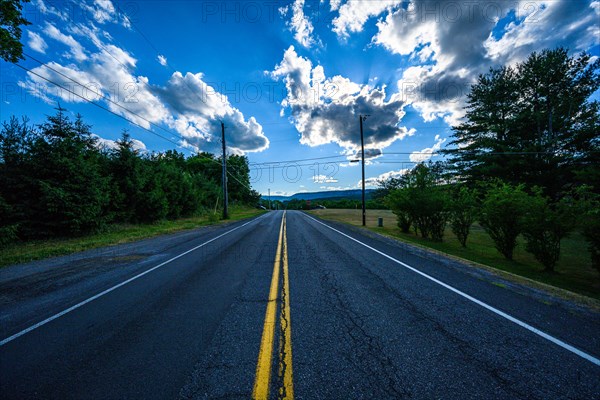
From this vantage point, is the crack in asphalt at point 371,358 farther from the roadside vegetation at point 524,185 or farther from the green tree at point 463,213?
the green tree at point 463,213

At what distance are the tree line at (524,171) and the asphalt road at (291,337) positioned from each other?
4692 mm

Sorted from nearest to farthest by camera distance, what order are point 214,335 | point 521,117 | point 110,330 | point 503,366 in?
point 503,366, point 214,335, point 110,330, point 521,117

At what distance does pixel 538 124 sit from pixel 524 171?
5334 mm

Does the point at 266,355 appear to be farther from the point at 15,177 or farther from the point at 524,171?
the point at 524,171

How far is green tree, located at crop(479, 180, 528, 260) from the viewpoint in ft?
28.2

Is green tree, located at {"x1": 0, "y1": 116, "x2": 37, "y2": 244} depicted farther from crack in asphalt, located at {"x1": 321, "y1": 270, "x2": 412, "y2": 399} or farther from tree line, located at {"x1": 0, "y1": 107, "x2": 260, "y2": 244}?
crack in asphalt, located at {"x1": 321, "y1": 270, "x2": 412, "y2": 399}

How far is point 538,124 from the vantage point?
20.8 metres

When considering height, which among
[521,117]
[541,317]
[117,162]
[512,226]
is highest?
[521,117]

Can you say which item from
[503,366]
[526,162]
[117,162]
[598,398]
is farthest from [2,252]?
[526,162]

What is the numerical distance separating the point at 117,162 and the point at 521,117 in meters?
36.9

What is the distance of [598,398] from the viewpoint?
2.00 meters

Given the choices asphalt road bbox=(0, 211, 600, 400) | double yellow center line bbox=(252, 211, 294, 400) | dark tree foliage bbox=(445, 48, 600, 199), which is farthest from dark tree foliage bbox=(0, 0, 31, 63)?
dark tree foliage bbox=(445, 48, 600, 199)

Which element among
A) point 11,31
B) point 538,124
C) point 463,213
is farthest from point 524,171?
point 11,31

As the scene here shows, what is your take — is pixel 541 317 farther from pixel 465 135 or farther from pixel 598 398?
pixel 465 135
